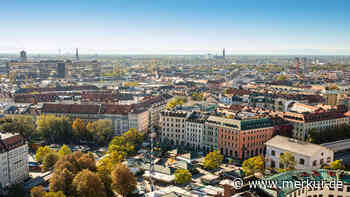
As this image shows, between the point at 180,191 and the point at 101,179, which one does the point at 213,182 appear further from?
the point at 101,179

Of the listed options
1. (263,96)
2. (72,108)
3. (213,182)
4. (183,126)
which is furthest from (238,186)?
(263,96)

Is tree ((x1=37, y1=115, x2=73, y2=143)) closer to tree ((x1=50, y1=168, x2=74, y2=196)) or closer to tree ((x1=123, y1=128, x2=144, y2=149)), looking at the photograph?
tree ((x1=123, y1=128, x2=144, y2=149))

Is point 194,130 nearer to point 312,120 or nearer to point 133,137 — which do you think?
point 133,137

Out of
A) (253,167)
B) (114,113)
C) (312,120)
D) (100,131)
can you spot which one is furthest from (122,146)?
(312,120)

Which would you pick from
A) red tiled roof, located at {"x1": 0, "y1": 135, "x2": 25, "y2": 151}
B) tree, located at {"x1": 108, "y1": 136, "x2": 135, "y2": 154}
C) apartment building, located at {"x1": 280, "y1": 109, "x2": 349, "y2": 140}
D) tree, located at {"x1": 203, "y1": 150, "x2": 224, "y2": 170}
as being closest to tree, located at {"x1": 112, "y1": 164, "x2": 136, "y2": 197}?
tree, located at {"x1": 108, "y1": 136, "x2": 135, "y2": 154}

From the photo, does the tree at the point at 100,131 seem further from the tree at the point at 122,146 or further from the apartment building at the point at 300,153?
the apartment building at the point at 300,153

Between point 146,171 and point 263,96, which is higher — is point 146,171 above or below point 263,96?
below
